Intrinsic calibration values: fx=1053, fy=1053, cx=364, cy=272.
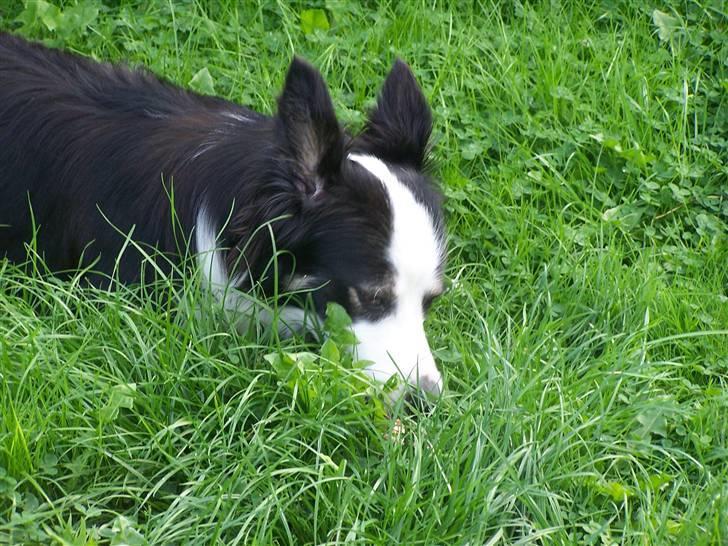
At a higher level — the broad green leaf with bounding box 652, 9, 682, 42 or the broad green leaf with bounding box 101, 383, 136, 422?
the broad green leaf with bounding box 652, 9, 682, 42

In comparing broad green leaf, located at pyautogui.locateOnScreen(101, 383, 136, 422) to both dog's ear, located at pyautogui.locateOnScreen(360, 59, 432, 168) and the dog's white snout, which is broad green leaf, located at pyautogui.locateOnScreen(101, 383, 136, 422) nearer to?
the dog's white snout

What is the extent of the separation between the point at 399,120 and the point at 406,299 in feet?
1.88

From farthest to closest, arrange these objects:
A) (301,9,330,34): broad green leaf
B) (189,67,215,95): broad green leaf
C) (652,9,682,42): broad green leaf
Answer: (652,9,682,42): broad green leaf < (301,9,330,34): broad green leaf < (189,67,215,95): broad green leaf

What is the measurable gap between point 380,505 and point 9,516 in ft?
2.89

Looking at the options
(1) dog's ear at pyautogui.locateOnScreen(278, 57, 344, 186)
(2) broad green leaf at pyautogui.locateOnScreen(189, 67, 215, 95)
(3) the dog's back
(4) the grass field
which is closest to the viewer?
(4) the grass field

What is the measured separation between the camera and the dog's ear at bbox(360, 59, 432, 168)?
10.4 ft

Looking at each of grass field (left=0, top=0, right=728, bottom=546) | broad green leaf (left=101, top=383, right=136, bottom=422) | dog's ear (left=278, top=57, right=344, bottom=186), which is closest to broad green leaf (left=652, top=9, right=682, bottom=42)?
grass field (left=0, top=0, right=728, bottom=546)

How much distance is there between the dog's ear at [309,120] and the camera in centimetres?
271

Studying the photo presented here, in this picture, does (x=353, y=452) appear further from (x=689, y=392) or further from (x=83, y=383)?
(x=689, y=392)

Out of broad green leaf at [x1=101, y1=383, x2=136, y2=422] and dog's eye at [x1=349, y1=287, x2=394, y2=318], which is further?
dog's eye at [x1=349, y1=287, x2=394, y2=318]

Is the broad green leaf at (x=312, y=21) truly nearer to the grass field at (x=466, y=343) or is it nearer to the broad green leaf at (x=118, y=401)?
the grass field at (x=466, y=343)

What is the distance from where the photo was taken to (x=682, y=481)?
2830 mm

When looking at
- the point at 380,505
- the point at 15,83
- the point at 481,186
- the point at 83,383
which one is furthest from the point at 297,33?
the point at 380,505

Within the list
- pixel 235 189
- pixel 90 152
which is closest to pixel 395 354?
pixel 235 189
